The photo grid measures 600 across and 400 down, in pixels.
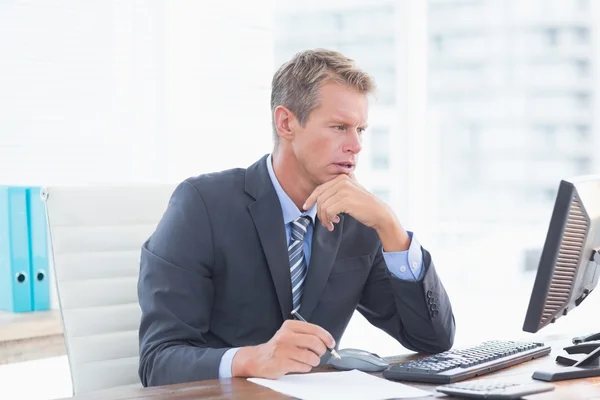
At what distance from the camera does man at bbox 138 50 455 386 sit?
161 cm

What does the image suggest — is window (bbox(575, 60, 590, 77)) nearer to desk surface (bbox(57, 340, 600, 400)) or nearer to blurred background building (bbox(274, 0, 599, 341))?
blurred background building (bbox(274, 0, 599, 341))

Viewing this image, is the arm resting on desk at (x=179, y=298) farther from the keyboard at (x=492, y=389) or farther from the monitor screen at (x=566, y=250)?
the monitor screen at (x=566, y=250)

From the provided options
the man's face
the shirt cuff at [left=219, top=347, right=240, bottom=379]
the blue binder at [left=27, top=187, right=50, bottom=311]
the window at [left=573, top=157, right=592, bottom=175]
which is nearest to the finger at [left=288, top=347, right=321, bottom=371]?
the shirt cuff at [left=219, top=347, right=240, bottom=379]

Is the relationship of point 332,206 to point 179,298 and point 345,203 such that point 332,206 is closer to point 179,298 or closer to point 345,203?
point 345,203

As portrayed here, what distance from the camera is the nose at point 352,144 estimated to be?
5.70 feet

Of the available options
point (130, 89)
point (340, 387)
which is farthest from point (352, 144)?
point (130, 89)

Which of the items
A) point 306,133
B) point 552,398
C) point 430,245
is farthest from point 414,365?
Result: point 430,245

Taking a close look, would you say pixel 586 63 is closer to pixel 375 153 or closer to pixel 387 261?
pixel 375 153

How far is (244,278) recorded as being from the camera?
67.0 inches

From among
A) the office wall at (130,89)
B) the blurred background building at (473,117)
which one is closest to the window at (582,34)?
the blurred background building at (473,117)

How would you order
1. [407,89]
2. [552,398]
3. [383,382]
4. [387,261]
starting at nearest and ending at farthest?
[552,398], [383,382], [387,261], [407,89]

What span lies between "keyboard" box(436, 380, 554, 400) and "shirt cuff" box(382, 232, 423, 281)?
1.32 feet

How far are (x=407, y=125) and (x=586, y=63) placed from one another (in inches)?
31.8

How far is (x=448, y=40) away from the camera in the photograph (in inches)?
139
